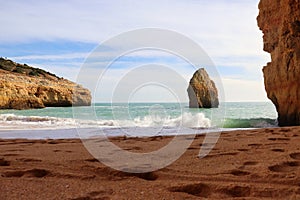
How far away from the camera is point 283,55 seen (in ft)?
38.7

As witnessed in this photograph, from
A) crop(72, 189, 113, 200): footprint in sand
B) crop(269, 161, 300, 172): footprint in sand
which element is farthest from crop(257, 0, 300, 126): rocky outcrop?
crop(72, 189, 113, 200): footprint in sand

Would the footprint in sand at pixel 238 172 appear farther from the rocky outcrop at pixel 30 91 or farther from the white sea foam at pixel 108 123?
the rocky outcrop at pixel 30 91

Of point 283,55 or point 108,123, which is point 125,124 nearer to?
point 108,123

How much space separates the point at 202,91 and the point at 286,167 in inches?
1164

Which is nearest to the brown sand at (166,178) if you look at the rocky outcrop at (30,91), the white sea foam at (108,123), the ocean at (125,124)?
the ocean at (125,124)

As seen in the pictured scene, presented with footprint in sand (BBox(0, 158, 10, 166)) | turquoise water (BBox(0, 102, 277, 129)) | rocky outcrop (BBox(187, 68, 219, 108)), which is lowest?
turquoise water (BBox(0, 102, 277, 129))

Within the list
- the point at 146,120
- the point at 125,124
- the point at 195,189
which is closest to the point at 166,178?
the point at 195,189

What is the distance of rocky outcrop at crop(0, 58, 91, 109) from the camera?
34.6 metres

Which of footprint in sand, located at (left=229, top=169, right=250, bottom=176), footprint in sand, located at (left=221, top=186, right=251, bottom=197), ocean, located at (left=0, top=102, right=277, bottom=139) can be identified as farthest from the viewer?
ocean, located at (left=0, top=102, right=277, bottom=139)

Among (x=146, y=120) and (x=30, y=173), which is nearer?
(x=30, y=173)

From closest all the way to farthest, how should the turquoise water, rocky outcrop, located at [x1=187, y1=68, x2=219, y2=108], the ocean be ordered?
the ocean
the turquoise water
rocky outcrop, located at [x1=187, y1=68, x2=219, y2=108]

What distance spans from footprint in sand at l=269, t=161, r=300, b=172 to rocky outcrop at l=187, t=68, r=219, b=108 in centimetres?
2249

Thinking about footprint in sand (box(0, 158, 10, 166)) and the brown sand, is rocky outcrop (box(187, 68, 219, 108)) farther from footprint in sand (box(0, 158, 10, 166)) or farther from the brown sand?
footprint in sand (box(0, 158, 10, 166))

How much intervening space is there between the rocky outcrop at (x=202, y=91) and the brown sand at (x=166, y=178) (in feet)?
73.2
